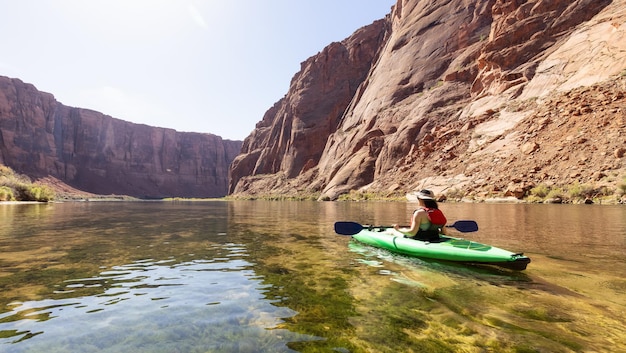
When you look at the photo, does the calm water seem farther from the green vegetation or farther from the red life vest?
the green vegetation

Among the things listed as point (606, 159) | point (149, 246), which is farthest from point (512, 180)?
point (149, 246)

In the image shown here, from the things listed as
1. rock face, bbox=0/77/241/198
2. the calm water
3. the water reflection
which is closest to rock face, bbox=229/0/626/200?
the calm water

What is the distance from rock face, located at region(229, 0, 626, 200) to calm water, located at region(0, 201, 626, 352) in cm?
2475

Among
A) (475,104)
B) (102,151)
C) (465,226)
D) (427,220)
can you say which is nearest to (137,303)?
(427,220)

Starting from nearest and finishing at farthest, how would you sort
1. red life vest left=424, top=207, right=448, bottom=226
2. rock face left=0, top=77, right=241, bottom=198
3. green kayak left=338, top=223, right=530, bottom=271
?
green kayak left=338, top=223, right=530, bottom=271, red life vest left=424, top=207, right=448, bottom=226, rock face left=0, top=77, right=241, bottom=198

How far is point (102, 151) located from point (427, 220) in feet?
538

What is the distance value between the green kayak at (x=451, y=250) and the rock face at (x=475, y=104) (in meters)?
23.5

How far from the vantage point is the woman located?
8562mm

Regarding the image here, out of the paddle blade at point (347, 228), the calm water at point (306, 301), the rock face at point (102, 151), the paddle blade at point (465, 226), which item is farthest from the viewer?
the rock face at point (102, 151)

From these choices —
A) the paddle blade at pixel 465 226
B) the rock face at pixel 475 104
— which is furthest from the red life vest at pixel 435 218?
the rock face at pixel 475 104

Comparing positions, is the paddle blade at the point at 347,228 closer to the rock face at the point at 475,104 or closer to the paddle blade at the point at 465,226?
the paddle blade at the point at 465,226

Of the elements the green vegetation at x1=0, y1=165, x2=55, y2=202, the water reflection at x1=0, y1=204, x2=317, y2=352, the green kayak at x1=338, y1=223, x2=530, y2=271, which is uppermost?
the green vegetation at x1=0, y1=165, x2=55, y2=202

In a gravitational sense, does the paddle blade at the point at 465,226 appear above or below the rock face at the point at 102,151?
below

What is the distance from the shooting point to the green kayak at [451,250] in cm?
678
